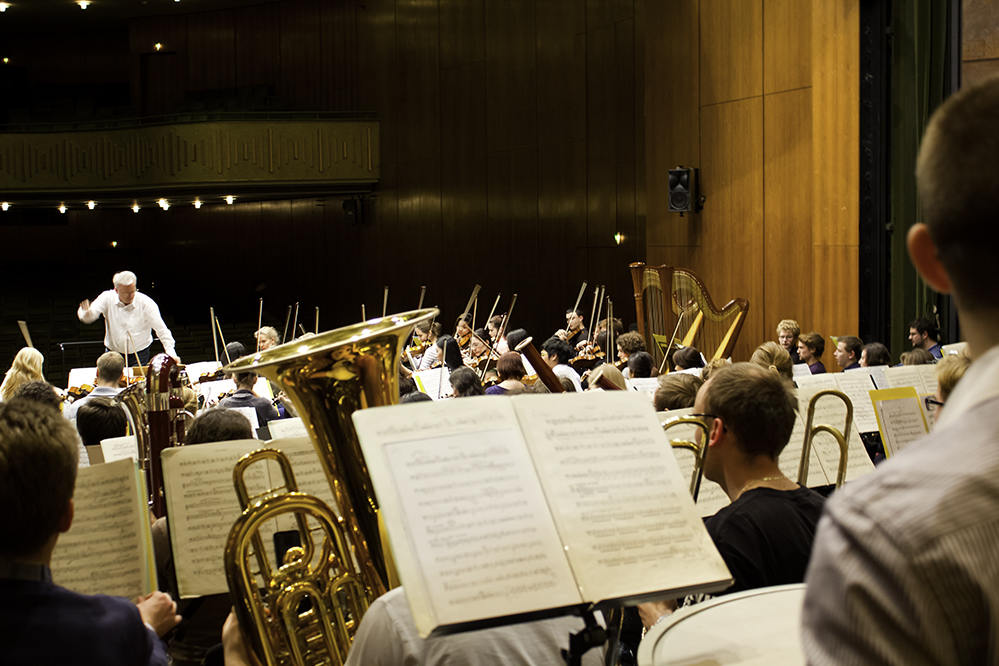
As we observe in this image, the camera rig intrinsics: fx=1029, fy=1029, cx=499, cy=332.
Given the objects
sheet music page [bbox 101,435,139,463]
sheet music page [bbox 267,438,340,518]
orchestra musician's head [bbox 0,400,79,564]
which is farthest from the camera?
sheet music page [bbox 101,435,139,463]

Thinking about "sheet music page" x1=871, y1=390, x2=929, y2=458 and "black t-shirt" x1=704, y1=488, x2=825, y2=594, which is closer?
"black t-shirt" x1=704, y1=488, x2=825, y2=594

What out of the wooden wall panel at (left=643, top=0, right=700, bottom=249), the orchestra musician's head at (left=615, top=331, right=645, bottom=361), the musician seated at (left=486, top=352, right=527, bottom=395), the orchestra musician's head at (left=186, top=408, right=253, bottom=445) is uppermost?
the wooden wall panel at (left=643, top=0, right=700, bottom=249)

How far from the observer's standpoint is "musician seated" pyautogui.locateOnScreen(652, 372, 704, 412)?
12.9 feet

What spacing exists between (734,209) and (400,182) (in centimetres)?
789

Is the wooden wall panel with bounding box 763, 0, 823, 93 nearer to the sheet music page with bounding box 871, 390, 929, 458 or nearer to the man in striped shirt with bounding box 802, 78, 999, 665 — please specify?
the sheet music page with bounding box 871, 390, 929, 458

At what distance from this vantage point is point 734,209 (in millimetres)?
10289

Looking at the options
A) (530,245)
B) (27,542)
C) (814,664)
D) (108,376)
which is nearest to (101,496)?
(27,542)

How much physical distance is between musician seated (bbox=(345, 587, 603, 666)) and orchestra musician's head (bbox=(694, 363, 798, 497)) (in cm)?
89

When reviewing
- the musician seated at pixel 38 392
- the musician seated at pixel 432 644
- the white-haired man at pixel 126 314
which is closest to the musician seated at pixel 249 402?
the musician seated at pixel 38 392

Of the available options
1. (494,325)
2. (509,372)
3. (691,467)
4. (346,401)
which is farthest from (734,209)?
(346,401)

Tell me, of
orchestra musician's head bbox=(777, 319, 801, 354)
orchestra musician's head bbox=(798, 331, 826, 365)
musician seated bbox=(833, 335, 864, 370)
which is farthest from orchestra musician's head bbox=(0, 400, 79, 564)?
orchestra musician's head bbox=(777, 319, 801, 354)

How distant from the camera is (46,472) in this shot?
1746 mm

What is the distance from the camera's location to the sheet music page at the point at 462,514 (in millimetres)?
1463

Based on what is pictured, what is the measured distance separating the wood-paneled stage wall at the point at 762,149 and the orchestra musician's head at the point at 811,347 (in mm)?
1210
